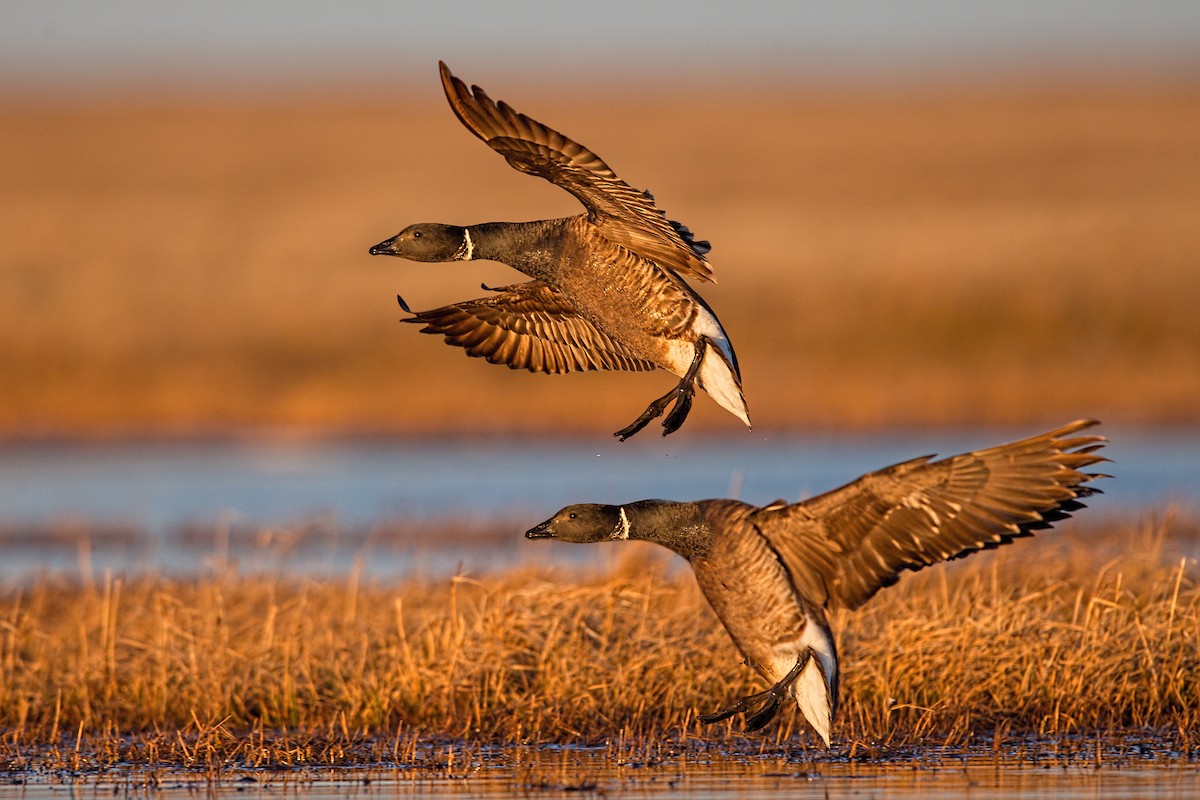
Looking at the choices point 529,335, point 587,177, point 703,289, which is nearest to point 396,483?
point 703,289

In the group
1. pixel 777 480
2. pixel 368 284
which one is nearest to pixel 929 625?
pixel 777 480

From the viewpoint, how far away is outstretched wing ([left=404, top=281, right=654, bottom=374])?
878cm

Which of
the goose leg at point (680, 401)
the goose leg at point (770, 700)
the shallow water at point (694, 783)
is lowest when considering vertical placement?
the shallow water at point (694, 783)

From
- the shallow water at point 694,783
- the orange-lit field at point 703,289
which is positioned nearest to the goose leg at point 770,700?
the shallow water at point 694,783

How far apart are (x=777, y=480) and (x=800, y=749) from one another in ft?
30.4

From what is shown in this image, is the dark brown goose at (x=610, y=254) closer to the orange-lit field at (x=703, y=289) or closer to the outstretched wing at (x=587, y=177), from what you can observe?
the outstretched wing at (x=587, y=177)

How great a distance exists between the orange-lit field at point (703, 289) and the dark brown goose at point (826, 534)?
14289mm

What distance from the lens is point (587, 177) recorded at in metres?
7.58

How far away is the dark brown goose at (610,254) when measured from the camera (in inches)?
297

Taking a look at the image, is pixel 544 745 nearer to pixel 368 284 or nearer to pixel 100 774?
pixel 100 774

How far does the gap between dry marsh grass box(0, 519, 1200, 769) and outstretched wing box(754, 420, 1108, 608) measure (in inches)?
52.5

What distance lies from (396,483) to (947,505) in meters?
12.1

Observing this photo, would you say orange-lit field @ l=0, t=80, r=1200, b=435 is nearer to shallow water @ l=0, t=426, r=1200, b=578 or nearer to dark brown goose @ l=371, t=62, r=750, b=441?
shallow water @ l=0, t=426, r=1200, b=578

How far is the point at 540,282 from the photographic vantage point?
27.7 ft
